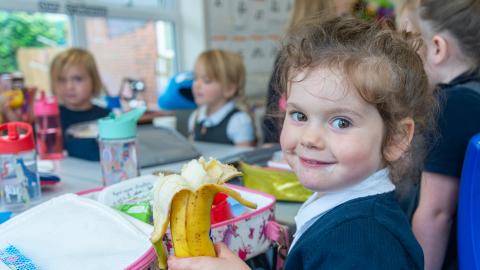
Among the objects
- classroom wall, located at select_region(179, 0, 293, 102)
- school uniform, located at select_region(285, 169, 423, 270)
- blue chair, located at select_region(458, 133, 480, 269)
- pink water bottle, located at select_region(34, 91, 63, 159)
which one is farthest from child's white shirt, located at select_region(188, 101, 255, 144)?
school uniform, located at select_region(285, 169, 423, 270)

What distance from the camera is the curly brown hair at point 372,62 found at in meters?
0.70

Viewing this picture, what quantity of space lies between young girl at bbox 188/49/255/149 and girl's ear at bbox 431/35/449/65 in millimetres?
1106

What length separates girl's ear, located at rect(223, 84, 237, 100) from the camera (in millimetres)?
2182

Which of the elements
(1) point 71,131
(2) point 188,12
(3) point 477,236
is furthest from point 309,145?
(2) point 188,12

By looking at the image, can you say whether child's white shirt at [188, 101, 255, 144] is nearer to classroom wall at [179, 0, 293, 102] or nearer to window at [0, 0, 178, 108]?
window at [0, 0, 178, 108]

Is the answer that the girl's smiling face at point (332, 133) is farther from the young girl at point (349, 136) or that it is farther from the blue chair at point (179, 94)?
the blue chair at point (179, 94)

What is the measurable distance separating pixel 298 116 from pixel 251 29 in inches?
104

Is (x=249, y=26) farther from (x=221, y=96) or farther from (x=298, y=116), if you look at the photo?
(x=298, y=116)

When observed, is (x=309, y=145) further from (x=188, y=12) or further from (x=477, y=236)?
(x=188, y=12)

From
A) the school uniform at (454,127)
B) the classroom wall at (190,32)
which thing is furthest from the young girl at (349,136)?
the classroom wall at (190,32)

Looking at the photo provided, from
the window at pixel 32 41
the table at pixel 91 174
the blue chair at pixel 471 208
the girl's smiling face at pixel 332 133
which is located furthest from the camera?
the window at pixel 32 41

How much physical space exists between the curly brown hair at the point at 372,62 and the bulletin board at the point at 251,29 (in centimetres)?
220

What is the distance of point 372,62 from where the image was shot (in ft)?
2.33

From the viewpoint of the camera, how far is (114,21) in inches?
108
